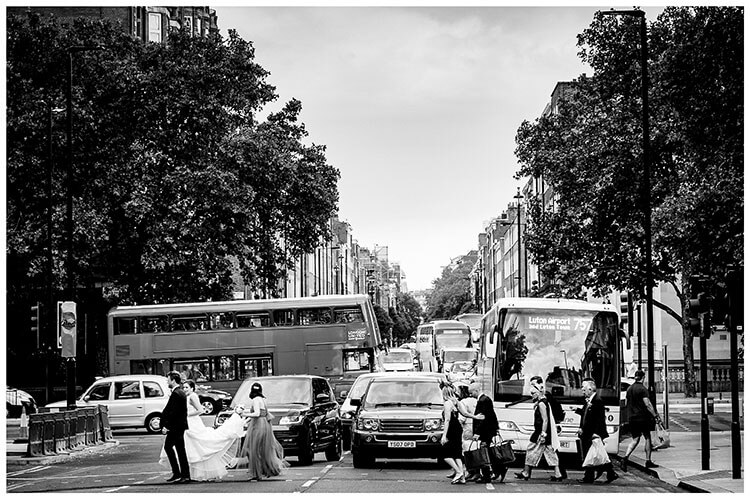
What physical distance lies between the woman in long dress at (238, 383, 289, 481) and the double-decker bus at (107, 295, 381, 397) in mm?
23850

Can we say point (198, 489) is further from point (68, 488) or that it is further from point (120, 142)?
point (120, 142)

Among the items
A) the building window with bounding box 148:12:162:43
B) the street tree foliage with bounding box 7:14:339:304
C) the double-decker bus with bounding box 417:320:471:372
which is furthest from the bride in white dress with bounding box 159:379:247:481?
the double-decker bus with bounding box 417:320:471:372

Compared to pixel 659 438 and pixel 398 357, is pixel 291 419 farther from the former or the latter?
pixel 398 357

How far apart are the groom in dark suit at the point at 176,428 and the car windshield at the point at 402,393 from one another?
16.6 ft

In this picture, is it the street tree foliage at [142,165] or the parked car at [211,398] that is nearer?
the parked car at [211,398]

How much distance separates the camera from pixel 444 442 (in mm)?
21141

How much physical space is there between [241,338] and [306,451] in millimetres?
21765

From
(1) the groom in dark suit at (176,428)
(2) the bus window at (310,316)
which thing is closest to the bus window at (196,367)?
(2) the bus window at (310,316)

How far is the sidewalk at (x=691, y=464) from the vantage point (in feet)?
62.5

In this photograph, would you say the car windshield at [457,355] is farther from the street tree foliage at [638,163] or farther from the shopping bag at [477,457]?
the shopping bag at [477,457]

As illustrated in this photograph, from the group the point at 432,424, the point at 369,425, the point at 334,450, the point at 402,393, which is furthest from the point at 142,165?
the point at 432,424

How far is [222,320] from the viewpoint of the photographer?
45750 mm

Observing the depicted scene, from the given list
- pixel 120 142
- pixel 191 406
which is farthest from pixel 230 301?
pixel 191 406

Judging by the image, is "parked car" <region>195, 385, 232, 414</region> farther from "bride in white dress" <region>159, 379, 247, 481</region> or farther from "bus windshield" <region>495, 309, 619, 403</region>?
"bride in white dress" <region>159, 379, 247, 481</region>
